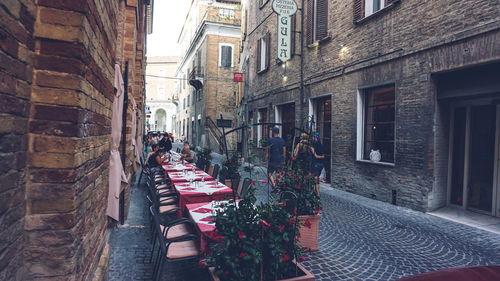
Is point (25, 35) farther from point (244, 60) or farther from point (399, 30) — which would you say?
point (244, 60)

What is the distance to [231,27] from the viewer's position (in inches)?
1024

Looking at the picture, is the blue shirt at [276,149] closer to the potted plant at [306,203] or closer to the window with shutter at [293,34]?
the potted plant at [306,203]

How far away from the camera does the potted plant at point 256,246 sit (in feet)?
8.96

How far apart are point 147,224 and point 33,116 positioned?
4653mm

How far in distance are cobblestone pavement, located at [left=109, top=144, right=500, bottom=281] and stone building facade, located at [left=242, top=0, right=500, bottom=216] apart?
1.07 m

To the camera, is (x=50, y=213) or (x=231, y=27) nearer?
(x=50, y=213)

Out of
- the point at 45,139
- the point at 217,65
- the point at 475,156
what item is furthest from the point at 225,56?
the point at 45,139

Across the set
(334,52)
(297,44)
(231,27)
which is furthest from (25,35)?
(231,27)

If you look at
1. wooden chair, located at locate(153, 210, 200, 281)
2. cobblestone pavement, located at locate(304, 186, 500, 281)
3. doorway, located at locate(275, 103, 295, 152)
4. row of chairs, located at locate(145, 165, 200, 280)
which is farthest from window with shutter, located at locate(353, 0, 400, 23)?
wooden chair, located at locate(153, 210, 200, 281)

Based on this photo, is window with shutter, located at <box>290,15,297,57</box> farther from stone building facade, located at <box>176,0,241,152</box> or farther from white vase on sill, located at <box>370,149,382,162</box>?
stone building facade, located at <box>176,0,241,152</box>

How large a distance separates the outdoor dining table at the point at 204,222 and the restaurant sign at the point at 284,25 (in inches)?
342

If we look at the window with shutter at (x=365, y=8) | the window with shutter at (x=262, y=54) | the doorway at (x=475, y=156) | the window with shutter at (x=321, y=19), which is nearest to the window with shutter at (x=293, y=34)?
the window with shutter at (x=321, y=19)

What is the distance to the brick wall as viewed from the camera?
1347mm

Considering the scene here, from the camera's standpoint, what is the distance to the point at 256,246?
109 inches
